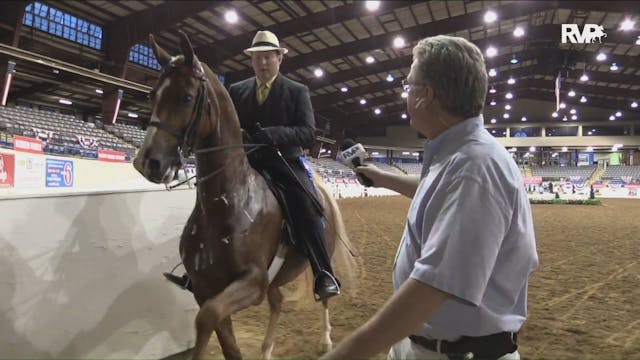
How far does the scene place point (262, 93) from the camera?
11.4 ft

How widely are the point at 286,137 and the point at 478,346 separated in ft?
7.36

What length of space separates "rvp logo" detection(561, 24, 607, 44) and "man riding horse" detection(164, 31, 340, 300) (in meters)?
24.1

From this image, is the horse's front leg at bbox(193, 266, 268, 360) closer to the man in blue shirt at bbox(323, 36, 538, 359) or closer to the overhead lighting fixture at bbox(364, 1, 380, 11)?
the man in blue shirt at bbox(323, 36, 538, 359)

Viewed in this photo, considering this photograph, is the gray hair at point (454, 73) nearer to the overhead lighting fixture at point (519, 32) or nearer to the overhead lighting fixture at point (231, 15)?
the overhead lighting fixture at point (231, 15)

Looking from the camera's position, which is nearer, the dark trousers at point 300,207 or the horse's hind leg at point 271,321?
the dark trousers at point 300,207

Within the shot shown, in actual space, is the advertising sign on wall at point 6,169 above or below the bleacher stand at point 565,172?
below

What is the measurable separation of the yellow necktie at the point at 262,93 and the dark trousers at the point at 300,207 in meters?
0.41

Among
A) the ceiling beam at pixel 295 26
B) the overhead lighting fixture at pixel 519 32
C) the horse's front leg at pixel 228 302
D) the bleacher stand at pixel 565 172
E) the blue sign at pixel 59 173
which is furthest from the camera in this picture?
the bleacher stand at pixel 565 172

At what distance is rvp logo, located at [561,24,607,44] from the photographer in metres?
22.8

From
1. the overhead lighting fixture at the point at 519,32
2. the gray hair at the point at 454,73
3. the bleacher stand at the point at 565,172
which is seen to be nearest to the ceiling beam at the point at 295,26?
the overhead lighting fixture at the point at 519,32

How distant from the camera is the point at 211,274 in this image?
2619 millimetres

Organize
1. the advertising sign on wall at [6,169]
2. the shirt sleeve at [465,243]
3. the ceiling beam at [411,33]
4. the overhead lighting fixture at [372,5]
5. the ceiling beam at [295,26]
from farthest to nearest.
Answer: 1. the ceiling beam at [411,33]
2. the ceiling beam at [295,26]
3. the overhead lighting fixture at [372,5]
4. the advertising sign on wall at [6,169]
5. the shirt sleeve at [465,243]

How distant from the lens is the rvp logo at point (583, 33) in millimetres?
22828

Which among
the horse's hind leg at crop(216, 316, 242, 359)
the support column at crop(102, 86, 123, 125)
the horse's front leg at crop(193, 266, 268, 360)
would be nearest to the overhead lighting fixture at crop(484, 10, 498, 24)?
the support column at crop(102, 86, 123, 125)
